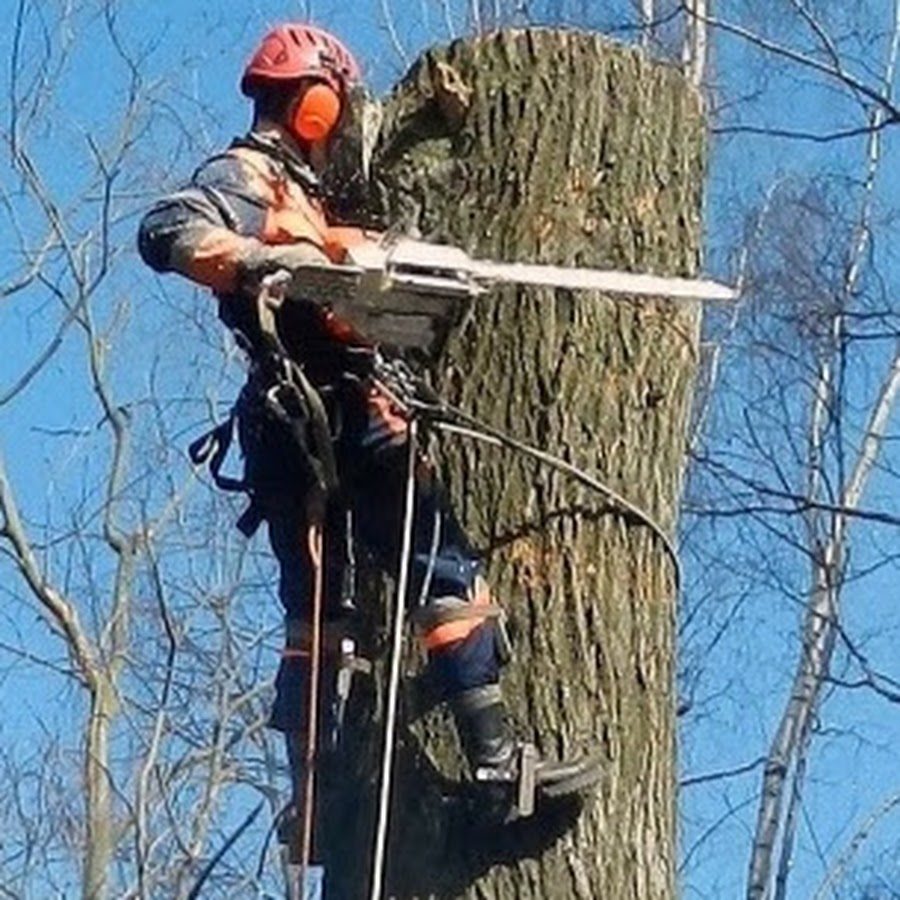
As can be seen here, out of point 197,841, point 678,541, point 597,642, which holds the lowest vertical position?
point 597,642

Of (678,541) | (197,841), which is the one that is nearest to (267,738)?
(197,841)

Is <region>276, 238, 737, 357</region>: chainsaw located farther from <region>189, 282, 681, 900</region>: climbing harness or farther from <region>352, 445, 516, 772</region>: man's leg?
<region>352, 445, 516, 772</region>: man's leg

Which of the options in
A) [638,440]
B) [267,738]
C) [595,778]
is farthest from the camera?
[267,738]

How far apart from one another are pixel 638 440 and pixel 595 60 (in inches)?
21.0

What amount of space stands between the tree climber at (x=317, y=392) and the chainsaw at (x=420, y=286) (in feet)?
0.12

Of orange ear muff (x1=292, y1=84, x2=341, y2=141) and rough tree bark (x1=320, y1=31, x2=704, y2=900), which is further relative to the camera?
orange ear muff (x1=292, y1=84, x2=341, y2=141)

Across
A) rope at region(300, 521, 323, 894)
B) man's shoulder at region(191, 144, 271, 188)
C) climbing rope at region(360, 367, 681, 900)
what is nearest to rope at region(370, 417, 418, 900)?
climbing rope at region(360, 367, 681, 900)

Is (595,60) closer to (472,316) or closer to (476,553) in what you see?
(472,316)

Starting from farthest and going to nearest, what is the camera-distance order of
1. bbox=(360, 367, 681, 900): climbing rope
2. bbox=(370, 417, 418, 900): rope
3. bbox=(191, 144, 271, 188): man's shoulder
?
bbox=(191, 144, 271, 188): man's shoulder, bbox=(360, 367, 681, 900): climbing rope, bbox=(370, 417, 418, 900): rope

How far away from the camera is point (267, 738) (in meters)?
9.77

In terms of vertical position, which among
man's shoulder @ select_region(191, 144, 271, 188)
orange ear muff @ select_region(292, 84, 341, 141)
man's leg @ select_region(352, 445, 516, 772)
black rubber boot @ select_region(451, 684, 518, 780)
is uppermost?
orange ear muff @ select_region(292, 84, 341, 141)

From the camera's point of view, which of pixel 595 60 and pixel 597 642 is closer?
pixel 597 642

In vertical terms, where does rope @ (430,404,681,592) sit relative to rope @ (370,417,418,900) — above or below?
above

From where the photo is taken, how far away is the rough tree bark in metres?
3.32
